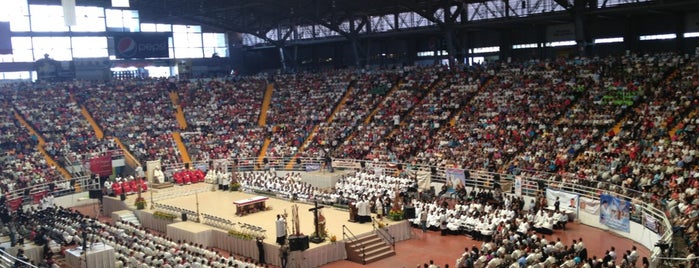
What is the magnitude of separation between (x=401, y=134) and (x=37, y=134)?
26.5 meters

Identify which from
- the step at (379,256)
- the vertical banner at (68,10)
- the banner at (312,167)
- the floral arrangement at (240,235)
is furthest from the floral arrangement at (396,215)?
the vertical banner at (68,10)

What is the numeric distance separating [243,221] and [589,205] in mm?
15844

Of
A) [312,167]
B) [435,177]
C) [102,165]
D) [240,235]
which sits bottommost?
[240,235]

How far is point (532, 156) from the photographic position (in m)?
35.1

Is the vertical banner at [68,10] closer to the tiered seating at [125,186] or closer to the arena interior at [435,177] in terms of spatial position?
the arena interior at [435,177]

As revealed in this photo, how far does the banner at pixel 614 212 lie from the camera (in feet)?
85.6

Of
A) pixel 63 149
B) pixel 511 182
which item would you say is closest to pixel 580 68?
pixel 511 182

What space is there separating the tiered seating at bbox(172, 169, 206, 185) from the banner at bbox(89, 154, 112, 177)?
16.9 feet

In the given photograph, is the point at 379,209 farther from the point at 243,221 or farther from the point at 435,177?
the point at 435,177

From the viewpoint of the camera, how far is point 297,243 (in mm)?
24734

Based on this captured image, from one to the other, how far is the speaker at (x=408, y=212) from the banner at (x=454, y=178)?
5.68m

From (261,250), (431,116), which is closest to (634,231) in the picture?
(261,250)

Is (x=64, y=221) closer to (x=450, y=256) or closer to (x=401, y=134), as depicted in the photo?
(x=450, y=256)

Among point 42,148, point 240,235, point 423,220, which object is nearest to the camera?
point 240,235
